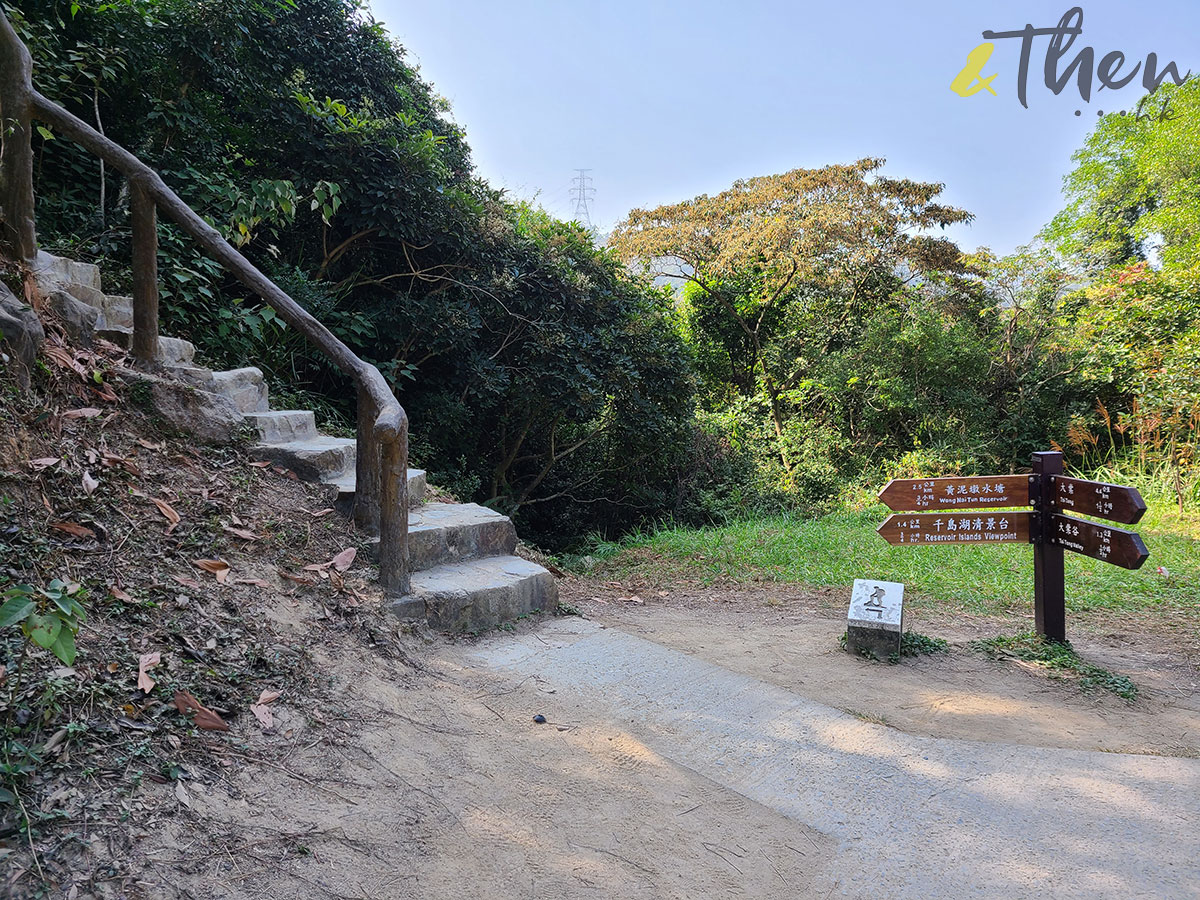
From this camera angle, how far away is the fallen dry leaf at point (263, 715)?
2346mm

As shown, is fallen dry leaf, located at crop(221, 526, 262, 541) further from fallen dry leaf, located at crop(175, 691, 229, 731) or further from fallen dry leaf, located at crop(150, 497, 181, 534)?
fallen dry leaf, located at crop(175, 691, 229, 731)

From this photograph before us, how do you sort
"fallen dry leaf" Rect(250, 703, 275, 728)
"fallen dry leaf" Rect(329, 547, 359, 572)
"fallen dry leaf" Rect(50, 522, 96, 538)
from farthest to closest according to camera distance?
"fallen dry leaf" Rect(329, 547, 359, 572) < "fallen dry leaf" Rect(50, 522, 96, 538) < "fallen dry leaf" Rect(250, 703, 275, 728)

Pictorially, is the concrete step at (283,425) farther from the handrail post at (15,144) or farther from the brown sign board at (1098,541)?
the brown sign board at (1098,541)

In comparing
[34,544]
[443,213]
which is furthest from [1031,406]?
A: [34,544]

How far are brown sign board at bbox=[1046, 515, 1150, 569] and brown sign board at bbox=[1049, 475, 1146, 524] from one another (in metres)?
0.06

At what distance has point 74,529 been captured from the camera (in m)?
2.59

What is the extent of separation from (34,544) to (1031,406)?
1099 cm

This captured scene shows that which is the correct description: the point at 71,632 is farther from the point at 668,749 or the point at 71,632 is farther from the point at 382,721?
the point at 668,749

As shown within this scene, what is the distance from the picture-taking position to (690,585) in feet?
19.2

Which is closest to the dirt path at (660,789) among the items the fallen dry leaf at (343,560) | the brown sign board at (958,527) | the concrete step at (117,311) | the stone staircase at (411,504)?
the stone staircase at (411,504)

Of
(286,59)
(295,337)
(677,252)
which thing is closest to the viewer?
(295,337)

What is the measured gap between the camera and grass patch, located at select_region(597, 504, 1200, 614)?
5.25 meters

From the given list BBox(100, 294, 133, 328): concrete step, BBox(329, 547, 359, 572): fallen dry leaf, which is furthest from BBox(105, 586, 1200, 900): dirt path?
BBox(100, 294, 133, 328): concrete step

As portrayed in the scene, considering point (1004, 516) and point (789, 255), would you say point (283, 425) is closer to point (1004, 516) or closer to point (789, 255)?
point (1004, 516)
